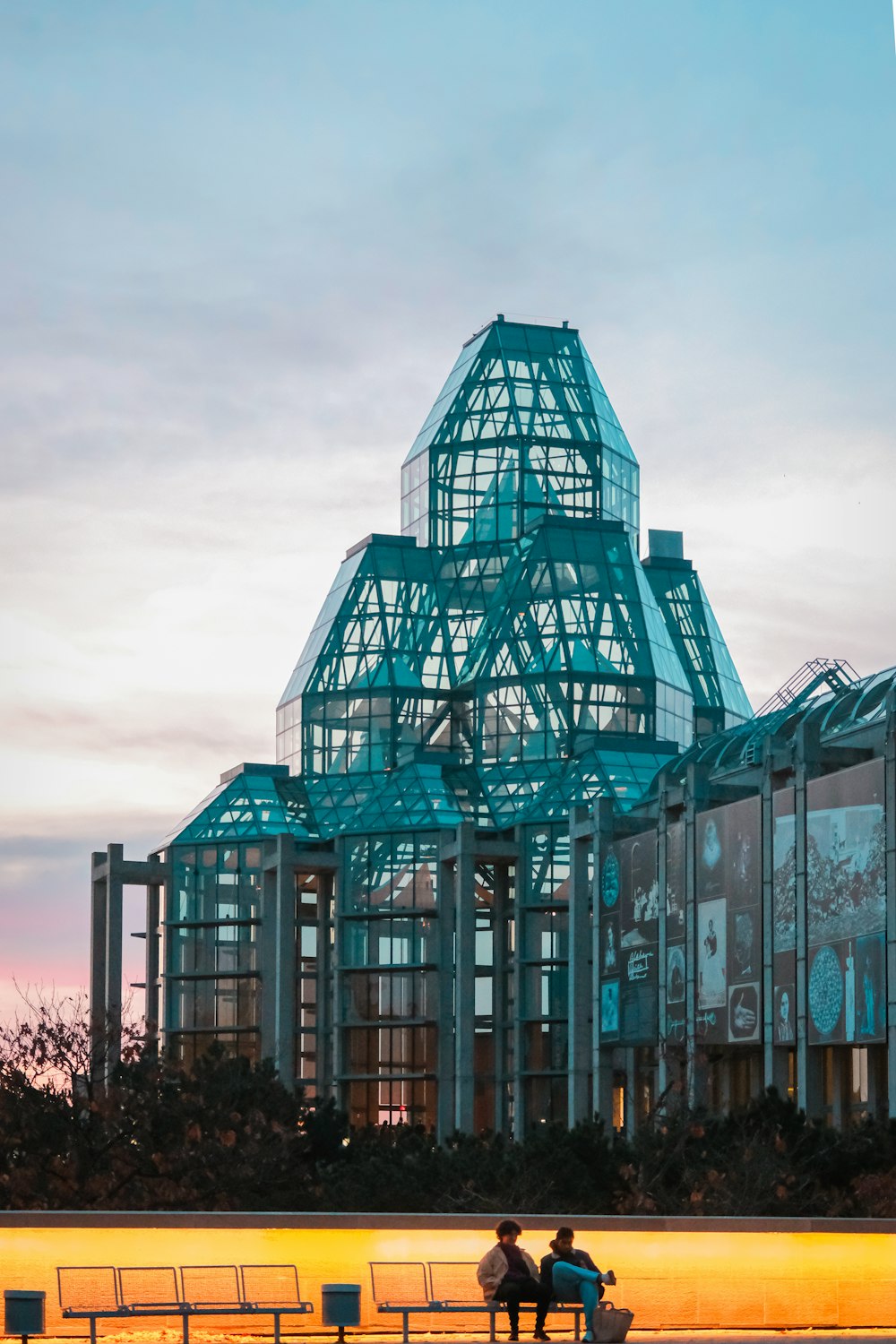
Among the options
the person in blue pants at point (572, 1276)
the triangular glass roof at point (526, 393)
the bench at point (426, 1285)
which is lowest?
the bench at point (426, 1285)

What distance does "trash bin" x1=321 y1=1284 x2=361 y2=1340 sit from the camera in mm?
26547

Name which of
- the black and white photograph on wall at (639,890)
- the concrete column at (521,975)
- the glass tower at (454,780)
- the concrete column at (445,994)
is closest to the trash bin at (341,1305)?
the black and white photograph on wall at (639,890)

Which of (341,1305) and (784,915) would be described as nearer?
(341,1305)

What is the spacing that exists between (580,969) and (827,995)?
2280cm

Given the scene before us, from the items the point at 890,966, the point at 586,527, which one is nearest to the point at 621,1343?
the point at 890,966

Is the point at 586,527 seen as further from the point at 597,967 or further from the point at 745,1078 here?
the point at 745,1078

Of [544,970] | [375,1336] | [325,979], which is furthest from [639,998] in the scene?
[375,1336]

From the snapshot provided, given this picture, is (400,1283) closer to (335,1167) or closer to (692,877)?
(335,1167)

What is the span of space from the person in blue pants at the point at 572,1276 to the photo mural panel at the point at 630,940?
47824 mm

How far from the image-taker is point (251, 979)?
9325cm

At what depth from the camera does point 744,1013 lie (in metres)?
66.6

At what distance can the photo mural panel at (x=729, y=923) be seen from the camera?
66.4 metres

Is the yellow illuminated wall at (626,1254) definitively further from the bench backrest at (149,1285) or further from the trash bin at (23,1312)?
the trash bin at (23,1312)

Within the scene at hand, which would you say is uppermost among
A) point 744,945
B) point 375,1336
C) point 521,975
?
point 744,945
